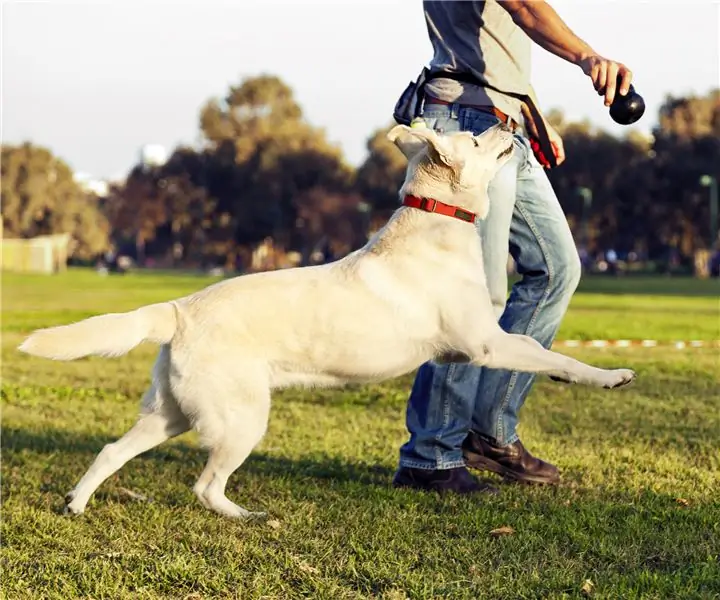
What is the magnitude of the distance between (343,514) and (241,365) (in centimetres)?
83

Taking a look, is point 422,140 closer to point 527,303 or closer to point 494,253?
point 494,253

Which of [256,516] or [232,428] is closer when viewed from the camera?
[232,428]

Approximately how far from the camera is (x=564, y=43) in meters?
4.61

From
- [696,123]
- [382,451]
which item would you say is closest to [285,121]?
[696,123]

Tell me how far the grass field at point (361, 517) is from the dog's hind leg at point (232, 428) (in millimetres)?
196

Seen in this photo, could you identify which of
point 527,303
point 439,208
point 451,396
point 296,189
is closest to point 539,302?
point 527,303

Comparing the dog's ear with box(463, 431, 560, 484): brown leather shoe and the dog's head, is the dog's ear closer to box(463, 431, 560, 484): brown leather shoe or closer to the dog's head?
the dog's head

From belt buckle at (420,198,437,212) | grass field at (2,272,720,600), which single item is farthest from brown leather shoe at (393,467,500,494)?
belt buckle at (420,198,437,212)

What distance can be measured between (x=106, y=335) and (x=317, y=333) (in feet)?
3.03

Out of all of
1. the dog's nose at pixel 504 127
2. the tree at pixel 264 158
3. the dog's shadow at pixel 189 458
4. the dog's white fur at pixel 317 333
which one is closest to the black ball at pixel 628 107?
the dog's nose at pixel 504 127

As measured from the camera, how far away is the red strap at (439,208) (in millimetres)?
4598

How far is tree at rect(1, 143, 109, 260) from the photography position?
80000 millimetres

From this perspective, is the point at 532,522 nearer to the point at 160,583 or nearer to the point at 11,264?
the point at 160,583

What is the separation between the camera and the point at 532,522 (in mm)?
4281
